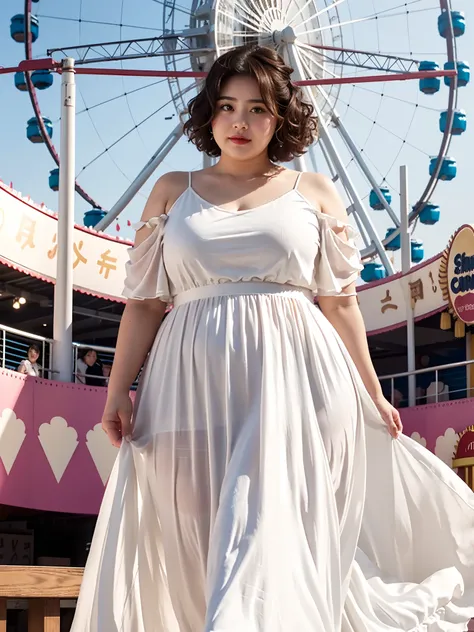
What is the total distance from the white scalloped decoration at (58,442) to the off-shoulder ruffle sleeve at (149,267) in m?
9.69

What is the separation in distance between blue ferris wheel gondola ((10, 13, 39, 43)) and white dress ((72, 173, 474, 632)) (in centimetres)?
1840

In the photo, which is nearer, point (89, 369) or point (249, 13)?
point (89, 369)

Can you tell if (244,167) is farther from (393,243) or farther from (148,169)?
(393,243)

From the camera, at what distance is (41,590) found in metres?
3.09

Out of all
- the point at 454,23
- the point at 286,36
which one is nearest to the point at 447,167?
the point at 454,23

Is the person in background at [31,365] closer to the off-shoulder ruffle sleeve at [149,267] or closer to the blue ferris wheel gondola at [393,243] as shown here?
the off-shoulder ruffle sleeve at [149,267]

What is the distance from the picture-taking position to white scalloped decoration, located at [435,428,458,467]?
15.2m

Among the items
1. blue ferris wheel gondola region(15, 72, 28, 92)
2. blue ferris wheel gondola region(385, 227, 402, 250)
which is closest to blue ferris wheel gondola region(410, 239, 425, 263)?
blue ferris wheel gondola region(385, 227, 402, 250)

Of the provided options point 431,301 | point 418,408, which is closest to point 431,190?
point 431,301

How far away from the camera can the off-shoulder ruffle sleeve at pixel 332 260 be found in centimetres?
299

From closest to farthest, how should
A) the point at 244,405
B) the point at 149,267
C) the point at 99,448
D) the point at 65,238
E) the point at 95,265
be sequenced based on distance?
the point at 244,405
the point at 149,267
the point at 99,448
the point at 65,238
the point at 95,265

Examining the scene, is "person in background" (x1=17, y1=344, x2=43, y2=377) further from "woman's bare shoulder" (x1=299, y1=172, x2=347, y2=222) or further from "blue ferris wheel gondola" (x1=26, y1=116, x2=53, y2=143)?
"woman's bare shoulder" (x1=299, y1=172, x2=347, y2=222)

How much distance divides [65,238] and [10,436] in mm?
2780

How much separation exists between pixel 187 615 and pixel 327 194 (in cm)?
113
